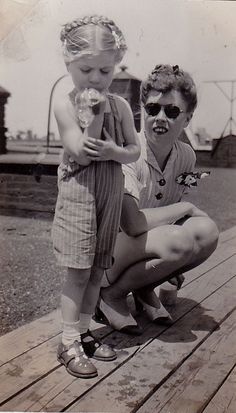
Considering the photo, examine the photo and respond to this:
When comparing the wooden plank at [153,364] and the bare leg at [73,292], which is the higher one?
the bare leg at [73,292]

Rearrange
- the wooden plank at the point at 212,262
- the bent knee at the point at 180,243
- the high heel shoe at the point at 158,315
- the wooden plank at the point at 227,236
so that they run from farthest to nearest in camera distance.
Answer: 1. the wooden plank at the point at 227,236
2. the wooden plank at the point at 212,262
3. the high heel shoe at the point at 158,315
4. the bent knee at the point at 180,243

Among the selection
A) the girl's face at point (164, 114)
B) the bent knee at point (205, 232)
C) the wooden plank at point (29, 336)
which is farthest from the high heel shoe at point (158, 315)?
the girl's face at point (164, 114)

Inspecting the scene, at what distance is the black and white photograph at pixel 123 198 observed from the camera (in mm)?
1287

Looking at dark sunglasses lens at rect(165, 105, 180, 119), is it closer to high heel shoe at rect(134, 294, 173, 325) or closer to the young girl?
the young girl

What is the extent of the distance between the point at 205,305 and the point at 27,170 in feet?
4.61

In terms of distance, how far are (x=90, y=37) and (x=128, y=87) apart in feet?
1.88

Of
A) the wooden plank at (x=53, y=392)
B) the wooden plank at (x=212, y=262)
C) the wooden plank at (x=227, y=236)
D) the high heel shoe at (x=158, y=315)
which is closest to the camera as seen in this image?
the wooden plank at (x=53, y=392)

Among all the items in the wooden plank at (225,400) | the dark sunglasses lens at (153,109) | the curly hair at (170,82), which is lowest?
the wooden plank at (225,400)

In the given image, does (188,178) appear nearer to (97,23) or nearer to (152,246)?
(152,246)

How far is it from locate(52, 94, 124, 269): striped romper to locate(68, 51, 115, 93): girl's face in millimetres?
79

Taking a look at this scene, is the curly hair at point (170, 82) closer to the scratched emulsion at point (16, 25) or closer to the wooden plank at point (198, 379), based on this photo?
the scratched emulsion at point (16, 25)

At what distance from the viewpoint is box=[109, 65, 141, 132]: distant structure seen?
1.68m

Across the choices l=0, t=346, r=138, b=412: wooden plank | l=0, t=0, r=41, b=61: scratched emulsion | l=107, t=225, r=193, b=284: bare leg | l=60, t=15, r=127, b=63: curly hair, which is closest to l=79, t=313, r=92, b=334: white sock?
l=0, t=346, r=138, b=412: wooden plank

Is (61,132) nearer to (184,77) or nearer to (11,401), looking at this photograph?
(184,77)
